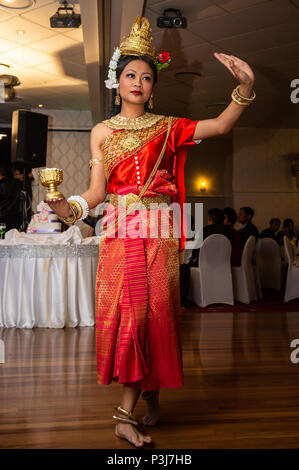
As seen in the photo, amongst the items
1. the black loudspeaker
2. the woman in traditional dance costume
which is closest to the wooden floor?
the woman in traditional dance costume

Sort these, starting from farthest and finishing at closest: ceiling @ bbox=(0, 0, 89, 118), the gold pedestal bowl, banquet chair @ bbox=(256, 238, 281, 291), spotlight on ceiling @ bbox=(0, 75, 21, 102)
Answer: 1. spotlight on ceiling @ bbox=(0, 75, 21, 102)
2. banquet chair @ bbox=(256, 238, 281, 291)
3. ceiling @ bbox=(0, 0, 89, 118)
4. the gold pedestal bowl

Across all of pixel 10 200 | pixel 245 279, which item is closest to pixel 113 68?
pixel 245 279

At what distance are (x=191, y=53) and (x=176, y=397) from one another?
18.1 ft

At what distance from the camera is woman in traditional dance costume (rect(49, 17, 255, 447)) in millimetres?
1922

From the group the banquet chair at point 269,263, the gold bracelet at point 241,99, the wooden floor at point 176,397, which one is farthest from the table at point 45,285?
the banquet chair at point 269,263

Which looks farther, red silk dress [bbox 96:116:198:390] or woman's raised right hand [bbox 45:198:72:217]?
red silk dress [bbox 96:116:198:390]

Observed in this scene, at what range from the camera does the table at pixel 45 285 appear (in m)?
4.61

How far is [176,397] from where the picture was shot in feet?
8.48

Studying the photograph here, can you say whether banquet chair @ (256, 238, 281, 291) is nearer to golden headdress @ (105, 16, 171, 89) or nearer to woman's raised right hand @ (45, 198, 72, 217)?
golden headdress @ (105, 16, 171, 89)

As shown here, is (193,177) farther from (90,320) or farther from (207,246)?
(90,320)

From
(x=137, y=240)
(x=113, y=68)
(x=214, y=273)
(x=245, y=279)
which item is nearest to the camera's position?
(x=137, y=240)

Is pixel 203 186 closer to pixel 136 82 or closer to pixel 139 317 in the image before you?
pixel 136 82

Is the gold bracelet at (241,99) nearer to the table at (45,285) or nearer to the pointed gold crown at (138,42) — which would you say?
the pointed gold crown at (138,42)

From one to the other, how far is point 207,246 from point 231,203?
634 centimetres
